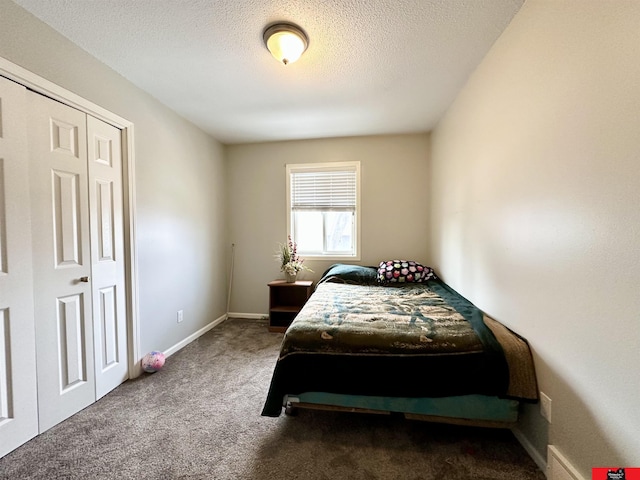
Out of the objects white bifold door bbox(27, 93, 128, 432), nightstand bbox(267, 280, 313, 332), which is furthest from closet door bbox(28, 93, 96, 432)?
nightstand bbox(267, 280, 313, 332)

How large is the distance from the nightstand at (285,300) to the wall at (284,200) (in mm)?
301

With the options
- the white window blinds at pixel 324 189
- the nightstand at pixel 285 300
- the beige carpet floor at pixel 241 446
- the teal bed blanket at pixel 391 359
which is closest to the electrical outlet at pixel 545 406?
the teal bed blanket at pixel 391 359

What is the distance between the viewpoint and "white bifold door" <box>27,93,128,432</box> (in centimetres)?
157

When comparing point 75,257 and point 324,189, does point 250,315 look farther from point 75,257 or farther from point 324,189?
point 75,257

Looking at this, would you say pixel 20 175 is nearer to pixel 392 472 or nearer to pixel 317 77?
pixel 317 77

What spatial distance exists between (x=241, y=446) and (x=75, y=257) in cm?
169

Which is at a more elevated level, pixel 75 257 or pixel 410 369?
pixel 75 257

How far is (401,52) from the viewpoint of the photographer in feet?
5.96

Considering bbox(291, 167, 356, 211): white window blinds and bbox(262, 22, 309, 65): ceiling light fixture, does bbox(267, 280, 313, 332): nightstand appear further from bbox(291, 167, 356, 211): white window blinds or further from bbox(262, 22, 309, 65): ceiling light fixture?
bbox(262, 22, 309, 65): ceiling light fixture

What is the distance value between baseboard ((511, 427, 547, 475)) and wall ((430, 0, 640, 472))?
3 cm

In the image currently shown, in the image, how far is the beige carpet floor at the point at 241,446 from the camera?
4.28 ft

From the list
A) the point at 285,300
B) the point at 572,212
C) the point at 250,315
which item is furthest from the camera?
the point at 250,315

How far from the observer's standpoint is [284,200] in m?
3.66

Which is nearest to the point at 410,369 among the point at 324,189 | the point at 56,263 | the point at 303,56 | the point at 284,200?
the point at 303,56
